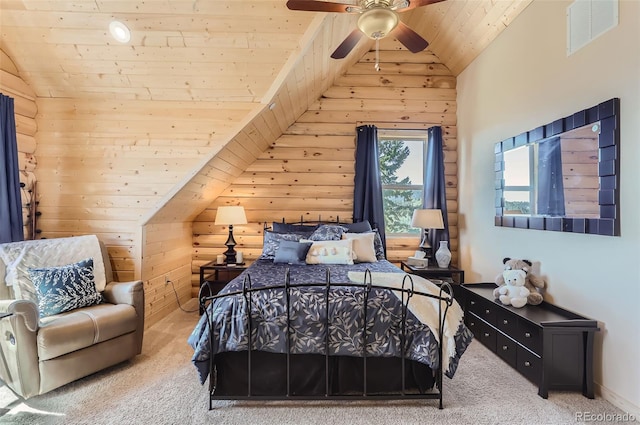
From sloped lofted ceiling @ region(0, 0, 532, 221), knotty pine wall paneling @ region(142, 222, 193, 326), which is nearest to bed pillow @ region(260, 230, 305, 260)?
sloped lofted ceiling @ region(0, 0, 532, 221)

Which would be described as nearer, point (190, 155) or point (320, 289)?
point (320, 289)

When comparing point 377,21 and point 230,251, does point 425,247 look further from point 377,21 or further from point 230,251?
point 377,21

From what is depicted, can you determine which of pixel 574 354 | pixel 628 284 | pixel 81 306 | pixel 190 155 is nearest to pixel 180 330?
pixel 81 306

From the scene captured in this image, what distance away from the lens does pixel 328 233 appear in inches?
141

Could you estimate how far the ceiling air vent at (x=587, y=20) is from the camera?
2.11 m

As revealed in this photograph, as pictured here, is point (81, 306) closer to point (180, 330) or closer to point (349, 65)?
point (180, 330)

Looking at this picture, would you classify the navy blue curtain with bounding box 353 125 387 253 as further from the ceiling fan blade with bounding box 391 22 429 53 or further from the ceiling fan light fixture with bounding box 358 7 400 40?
the ceiling fan light fixture with bounding box 358 7 400 40

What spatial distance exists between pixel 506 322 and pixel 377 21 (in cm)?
243

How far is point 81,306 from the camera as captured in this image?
8.29 feet

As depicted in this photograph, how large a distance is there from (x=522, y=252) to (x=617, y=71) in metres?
1.56

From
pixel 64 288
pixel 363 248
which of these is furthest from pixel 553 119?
pixel 64 288

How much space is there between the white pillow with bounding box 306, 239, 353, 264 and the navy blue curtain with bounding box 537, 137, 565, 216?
172 centimetres

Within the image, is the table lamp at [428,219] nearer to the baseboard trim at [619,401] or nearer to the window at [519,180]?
the window at [519,180]

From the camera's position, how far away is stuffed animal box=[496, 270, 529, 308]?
8.48 feet
